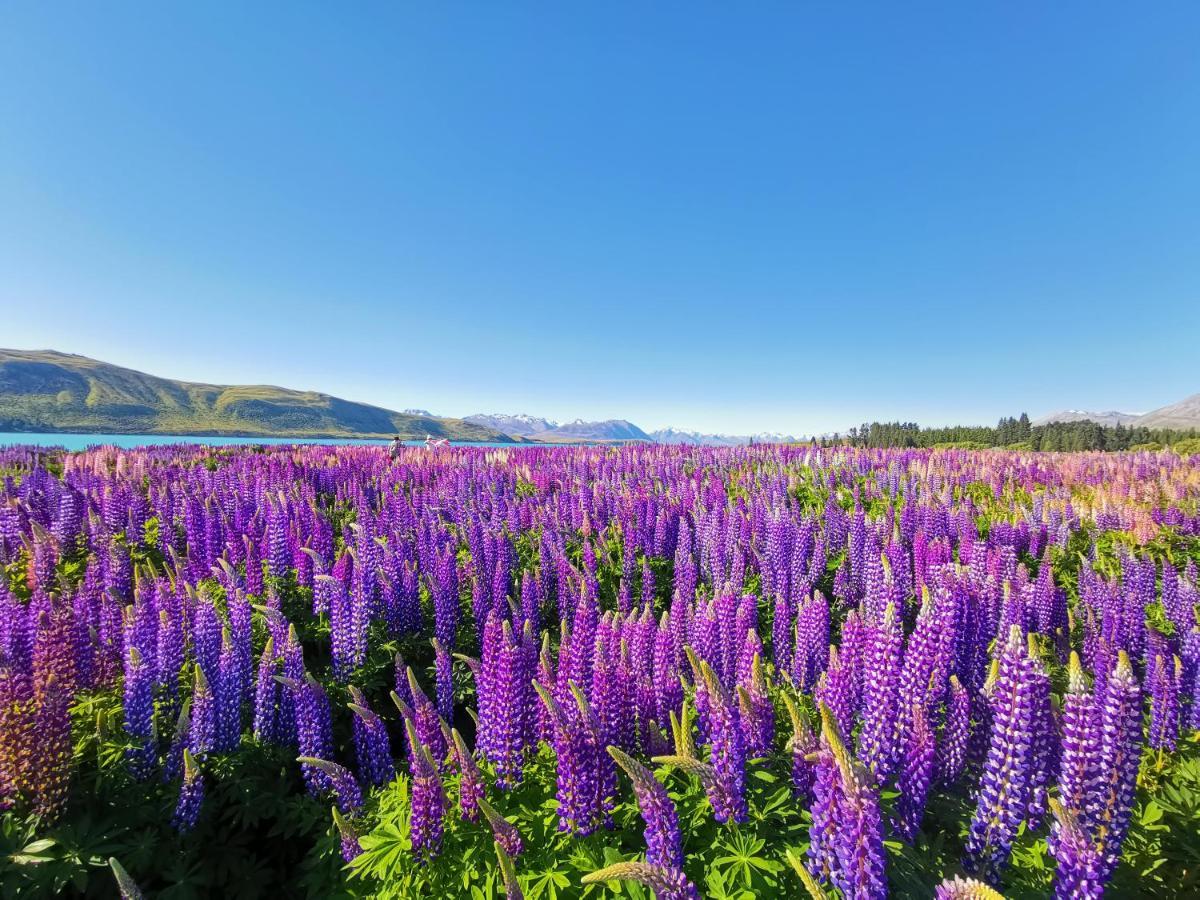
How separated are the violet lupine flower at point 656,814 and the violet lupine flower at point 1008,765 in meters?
1.68

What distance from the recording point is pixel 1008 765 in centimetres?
264

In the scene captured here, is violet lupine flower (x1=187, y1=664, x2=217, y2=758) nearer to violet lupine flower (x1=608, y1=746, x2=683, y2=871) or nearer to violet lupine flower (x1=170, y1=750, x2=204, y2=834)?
violet lupine flower (x1=170, y1=750, x2=204, y2=834)

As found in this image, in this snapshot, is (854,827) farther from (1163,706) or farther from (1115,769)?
(1163,706)

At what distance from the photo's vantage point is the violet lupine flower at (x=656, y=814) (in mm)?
2234

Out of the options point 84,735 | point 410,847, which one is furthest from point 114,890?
point 410,847

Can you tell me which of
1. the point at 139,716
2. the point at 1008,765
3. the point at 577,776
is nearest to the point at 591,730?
the point at 577,776

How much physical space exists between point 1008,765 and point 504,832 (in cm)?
261

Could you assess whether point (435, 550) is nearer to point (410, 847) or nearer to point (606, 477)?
point (410, 847)

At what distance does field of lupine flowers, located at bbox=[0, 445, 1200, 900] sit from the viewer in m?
2.56

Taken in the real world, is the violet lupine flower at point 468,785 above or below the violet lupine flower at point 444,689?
above

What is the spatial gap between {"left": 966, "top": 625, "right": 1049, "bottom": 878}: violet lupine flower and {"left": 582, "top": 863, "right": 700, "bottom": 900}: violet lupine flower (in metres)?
1.68

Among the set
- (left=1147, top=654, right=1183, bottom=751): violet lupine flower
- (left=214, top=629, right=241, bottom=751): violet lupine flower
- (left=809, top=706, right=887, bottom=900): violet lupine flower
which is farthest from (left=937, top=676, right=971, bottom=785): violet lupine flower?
(left=214, top=629, right=241, bottom=751): violet lupine flower

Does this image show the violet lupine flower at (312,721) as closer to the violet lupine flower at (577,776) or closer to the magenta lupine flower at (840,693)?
the violet lupine flower at (577,776)

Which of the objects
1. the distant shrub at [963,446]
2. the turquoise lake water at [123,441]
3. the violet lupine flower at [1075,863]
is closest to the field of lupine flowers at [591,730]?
the violet lupine flower at [1075,863]
